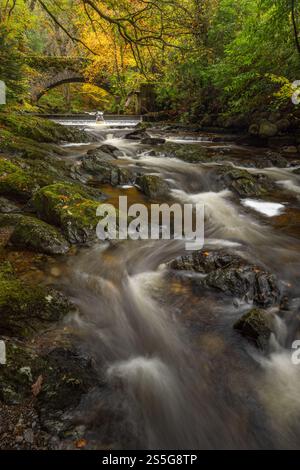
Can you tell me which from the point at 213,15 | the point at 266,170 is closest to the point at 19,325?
the point at 266,170

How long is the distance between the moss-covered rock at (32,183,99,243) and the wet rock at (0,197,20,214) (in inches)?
17.7

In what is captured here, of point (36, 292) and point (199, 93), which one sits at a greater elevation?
point (199, 93)

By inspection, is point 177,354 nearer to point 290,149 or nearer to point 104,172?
point 104,172

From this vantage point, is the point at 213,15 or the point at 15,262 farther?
the point at 213,15

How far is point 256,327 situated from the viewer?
11.0 feet

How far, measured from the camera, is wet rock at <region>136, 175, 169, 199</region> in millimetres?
7776

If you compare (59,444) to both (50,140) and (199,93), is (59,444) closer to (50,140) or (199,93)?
(50,140)

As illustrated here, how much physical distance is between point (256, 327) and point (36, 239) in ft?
10.9

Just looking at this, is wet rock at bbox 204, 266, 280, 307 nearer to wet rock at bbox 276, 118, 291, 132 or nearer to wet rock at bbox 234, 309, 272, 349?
wet rock at bbox 234, 309, 272, 349

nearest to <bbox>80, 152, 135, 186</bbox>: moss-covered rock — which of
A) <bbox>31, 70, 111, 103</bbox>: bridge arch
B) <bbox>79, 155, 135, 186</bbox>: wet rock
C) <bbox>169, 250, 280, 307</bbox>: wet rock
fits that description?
<bbox>79, 155, 135, 186</bbox>: wet rock

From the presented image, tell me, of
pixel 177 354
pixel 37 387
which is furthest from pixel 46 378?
pixel 177 354

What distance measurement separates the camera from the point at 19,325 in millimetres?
3150

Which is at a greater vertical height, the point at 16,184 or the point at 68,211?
the point at 16,184

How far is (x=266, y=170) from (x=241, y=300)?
23.7ft
